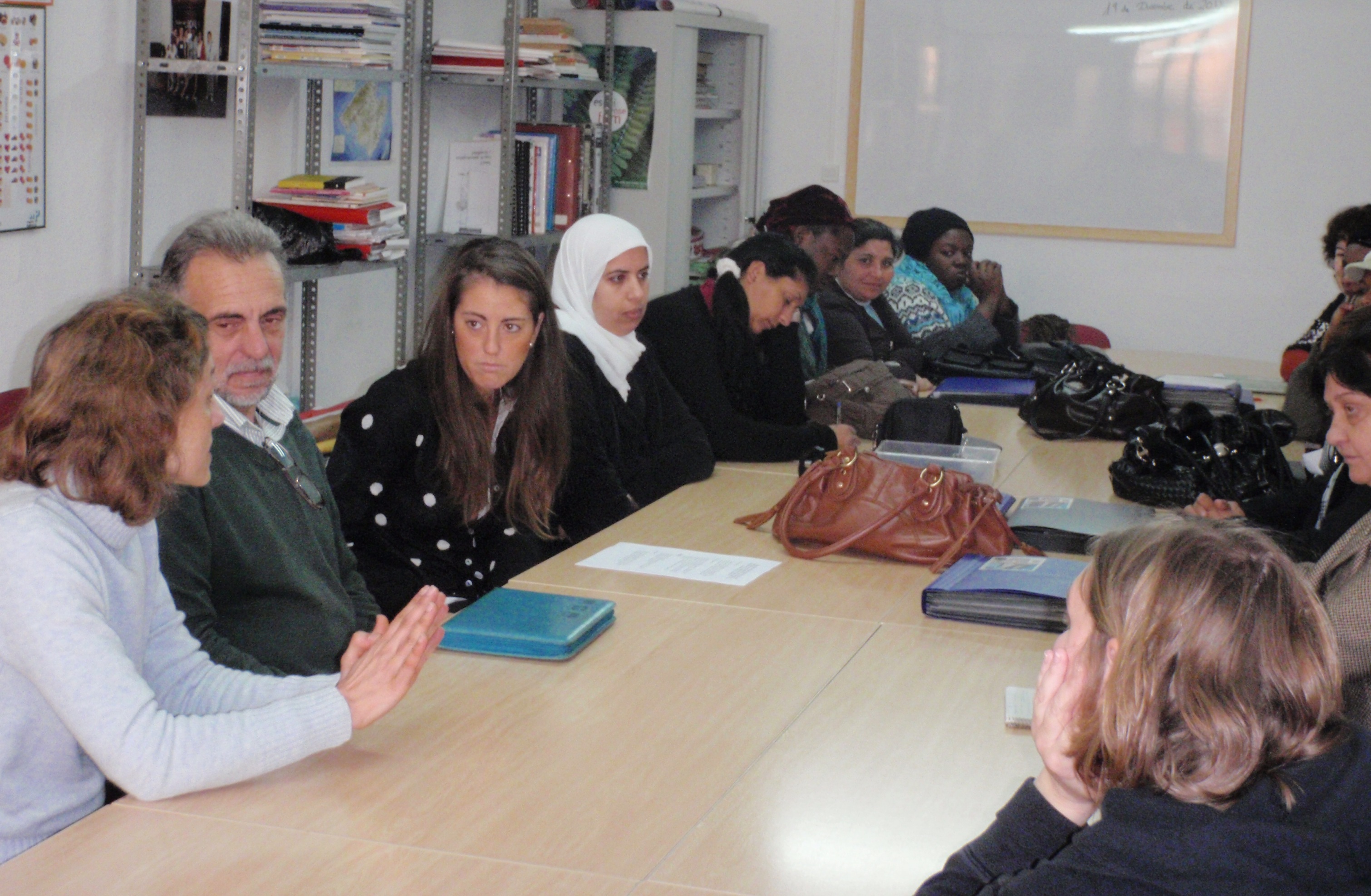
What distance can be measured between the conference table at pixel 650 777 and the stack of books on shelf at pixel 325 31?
6.81 ft

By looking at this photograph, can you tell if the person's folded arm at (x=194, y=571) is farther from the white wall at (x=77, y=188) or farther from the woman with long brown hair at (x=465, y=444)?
the white wall at (x=77, y=188)

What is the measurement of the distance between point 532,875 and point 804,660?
75 cm

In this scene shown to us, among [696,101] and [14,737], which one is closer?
[14,737]

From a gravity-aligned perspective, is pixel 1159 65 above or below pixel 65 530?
above

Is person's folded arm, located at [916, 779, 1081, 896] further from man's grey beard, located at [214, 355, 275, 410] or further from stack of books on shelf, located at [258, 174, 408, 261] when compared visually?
stack of books on shelf, located at [258, 174, 408, 261]

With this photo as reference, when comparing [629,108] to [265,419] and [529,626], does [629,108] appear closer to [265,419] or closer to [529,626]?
[265,419]

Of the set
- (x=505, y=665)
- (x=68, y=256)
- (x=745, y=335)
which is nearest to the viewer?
(x=505, y=665)

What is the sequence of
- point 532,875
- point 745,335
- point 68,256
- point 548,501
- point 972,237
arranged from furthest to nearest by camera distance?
point 972,237 → point 745,335 → point 68,256 → point 548,501 → point 532,875

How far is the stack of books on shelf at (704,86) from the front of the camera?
19.9 feet

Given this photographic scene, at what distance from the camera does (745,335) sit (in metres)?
3.84

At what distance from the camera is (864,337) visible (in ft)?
15.7

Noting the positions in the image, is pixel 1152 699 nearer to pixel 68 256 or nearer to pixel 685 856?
pixel 685 856

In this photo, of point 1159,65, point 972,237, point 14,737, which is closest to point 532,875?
point 14,737

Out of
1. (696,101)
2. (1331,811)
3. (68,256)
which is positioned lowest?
(1331,811)
